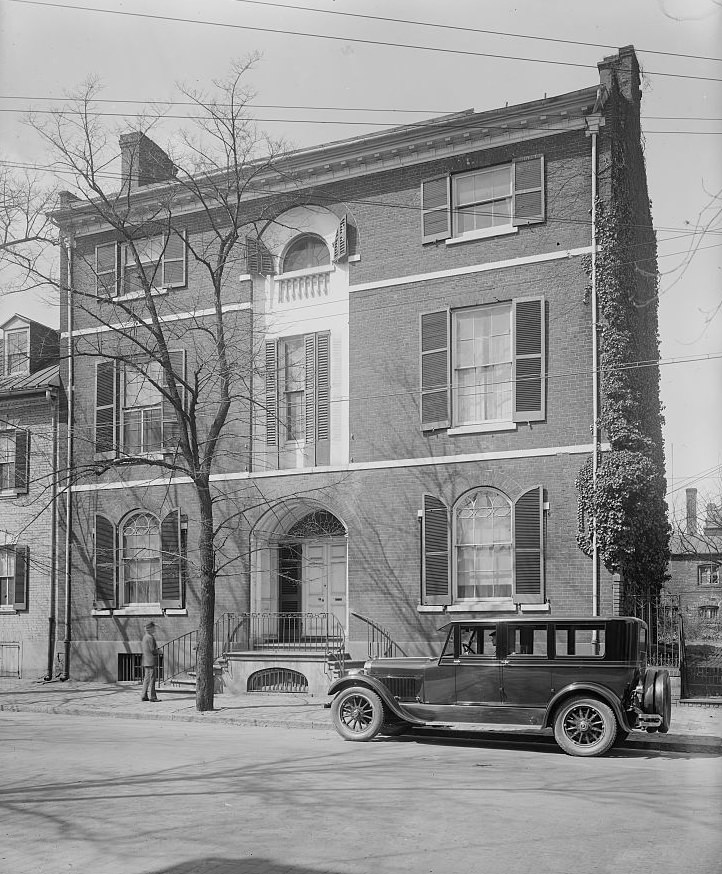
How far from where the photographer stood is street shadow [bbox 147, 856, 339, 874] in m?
7.08

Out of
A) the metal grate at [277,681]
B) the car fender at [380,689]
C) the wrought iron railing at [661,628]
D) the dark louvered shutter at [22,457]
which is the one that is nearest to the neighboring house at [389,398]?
the metal grate at [277,681]

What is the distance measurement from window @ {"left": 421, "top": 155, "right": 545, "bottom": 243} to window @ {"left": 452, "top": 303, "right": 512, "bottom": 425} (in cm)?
172

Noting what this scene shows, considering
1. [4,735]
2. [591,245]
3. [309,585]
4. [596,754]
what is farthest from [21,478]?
[596,754]

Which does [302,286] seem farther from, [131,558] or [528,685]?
[528,685]

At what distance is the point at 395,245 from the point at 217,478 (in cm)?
671

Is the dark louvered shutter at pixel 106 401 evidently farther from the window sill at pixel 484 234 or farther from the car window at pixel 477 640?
the car window at pixel 477 640

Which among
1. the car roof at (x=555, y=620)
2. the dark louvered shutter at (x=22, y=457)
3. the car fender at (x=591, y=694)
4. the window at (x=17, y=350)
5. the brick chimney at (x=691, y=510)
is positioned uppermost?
the window at (x=17, y=350)

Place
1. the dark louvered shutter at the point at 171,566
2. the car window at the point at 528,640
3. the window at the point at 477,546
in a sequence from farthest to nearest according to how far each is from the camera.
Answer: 1. the dark louvered shutter at the point at 171,566
2. the window at the point at 477,546
3. the car window at the point at 528,640

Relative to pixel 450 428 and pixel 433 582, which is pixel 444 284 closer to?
pixel 450 428

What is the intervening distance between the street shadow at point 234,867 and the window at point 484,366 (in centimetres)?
1350

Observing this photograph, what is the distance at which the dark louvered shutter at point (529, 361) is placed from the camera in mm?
19719

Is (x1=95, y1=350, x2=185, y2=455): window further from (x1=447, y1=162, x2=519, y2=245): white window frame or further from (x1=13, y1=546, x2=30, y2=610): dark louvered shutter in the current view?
(x1=447, y1=162, x2=519, y2=245): white window frame

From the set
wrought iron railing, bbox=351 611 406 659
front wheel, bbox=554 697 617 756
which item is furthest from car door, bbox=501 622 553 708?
wrought iron railing, bbox=351 611 406 659

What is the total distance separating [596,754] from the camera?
12.6 m
